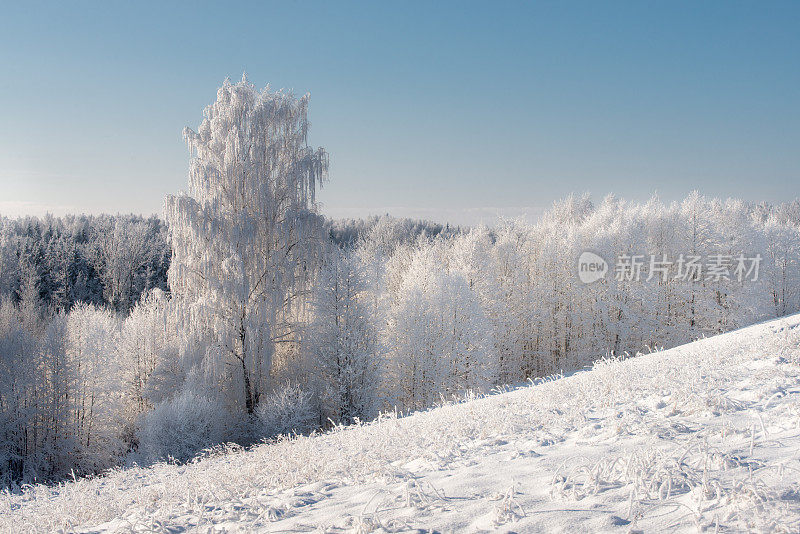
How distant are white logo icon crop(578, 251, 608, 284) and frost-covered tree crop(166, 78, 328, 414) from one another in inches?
892

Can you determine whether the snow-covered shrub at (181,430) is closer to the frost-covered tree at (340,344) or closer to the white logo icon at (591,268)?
the frost-covered tree at (340,344)

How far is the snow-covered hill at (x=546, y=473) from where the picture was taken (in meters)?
3.47

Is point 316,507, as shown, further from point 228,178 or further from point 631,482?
point 228,178

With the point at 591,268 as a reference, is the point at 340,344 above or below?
below

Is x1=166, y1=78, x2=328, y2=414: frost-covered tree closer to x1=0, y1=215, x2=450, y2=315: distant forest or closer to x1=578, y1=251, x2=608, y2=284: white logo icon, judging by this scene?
x1=0, y1=215, x2=450, y2=315: distant forest

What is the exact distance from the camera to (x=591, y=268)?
32.9m

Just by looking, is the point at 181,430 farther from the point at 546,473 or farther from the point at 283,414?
the point at 546,473

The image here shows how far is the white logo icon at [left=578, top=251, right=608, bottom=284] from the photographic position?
32.6m

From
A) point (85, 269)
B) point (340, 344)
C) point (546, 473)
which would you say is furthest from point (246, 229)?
point (85, 269)

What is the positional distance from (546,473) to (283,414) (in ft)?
43.5

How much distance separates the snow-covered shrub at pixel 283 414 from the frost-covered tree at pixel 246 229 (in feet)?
4.35

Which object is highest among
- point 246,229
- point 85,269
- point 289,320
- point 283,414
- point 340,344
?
point 246,229

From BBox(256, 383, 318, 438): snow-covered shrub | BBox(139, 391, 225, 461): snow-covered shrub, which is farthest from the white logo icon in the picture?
BBox(139, 391, 225, 461): snow-covered shrub

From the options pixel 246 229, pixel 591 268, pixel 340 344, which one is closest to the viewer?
pixel 246 229
